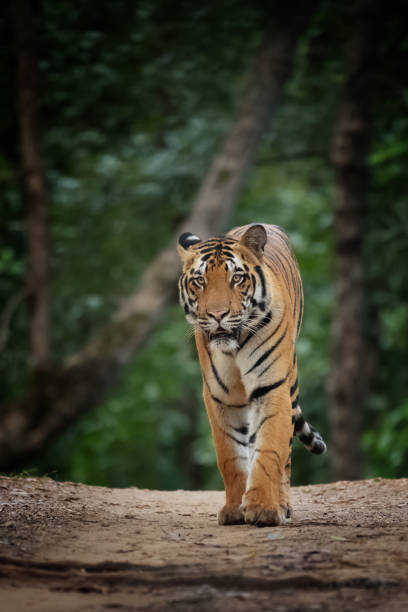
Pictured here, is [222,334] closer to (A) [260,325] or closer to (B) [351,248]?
(A) [260,325]

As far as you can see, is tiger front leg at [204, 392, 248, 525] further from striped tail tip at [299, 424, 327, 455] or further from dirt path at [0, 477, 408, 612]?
striped tail tip at [299, 424, 327, 455]

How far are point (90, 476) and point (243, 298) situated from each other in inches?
476

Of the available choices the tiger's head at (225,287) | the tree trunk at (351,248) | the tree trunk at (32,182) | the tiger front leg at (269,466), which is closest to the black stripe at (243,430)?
the tiger front leg at (269,466)

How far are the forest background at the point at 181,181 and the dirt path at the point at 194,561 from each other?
5.15 metres

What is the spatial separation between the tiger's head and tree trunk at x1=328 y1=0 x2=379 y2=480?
609cm

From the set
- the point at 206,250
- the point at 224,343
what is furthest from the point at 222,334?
the point at 206,250

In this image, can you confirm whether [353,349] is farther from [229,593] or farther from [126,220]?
[229,593]

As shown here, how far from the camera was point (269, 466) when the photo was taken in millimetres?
4973

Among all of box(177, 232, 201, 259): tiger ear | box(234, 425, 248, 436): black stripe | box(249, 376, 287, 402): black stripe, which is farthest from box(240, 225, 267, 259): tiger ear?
box(234, 425, 248, 436): black stripe

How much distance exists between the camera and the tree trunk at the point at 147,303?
1089 cm

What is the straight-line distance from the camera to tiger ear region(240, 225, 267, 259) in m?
5.32

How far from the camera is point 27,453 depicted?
35.9 ft

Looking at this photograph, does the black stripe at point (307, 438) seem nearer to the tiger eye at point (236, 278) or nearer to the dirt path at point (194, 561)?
the dirt path at point (194, 561)

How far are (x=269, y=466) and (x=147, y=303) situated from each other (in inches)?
273
